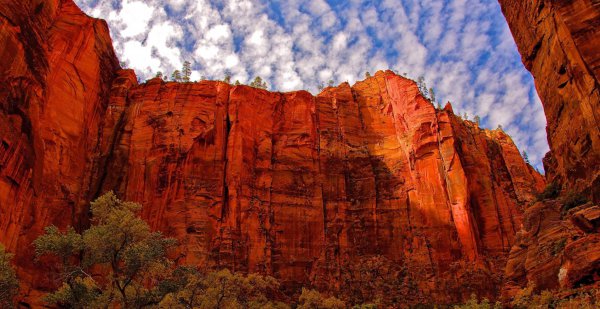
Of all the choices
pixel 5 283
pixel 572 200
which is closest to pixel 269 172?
pixel 5 283

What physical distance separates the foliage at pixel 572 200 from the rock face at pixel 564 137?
3.1 inches

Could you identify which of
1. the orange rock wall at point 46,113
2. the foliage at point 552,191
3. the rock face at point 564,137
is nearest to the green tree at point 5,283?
the orange rock wall at point 46,113

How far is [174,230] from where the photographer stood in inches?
1988

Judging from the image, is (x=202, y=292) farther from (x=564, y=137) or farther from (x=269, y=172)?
(x=269, y=172)

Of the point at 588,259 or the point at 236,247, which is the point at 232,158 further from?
the point at 588,259

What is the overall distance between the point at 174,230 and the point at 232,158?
11.1 m

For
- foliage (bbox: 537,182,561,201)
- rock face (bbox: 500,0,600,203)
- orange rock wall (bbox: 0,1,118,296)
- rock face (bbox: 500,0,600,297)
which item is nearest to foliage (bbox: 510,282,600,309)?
rock face (bbox: 500,0,600,297)

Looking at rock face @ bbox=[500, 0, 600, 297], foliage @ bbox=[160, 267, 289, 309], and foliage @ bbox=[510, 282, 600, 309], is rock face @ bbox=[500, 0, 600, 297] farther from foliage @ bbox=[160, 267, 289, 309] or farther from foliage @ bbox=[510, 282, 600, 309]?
foliage @ bbox=[160, 267, 289, 309]

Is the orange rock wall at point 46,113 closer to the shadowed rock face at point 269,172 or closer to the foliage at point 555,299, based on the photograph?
the shadowed rock face at point 269,172

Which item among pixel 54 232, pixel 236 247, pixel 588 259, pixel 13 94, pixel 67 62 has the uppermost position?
pixel 67 62

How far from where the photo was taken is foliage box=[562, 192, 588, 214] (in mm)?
26127

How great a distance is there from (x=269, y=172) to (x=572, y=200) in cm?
3706

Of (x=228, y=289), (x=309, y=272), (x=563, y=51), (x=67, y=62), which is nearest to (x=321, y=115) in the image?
(x=309, y=272)

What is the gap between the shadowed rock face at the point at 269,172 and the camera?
5022cm
